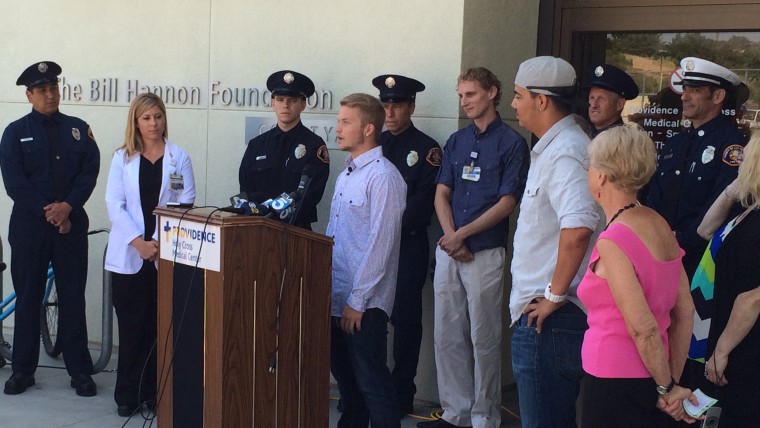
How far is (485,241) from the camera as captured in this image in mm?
5367

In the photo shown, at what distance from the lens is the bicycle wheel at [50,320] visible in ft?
22.5

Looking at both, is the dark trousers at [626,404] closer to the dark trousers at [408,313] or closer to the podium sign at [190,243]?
the podium sign at [190,243]

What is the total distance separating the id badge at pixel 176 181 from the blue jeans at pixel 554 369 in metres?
2.84

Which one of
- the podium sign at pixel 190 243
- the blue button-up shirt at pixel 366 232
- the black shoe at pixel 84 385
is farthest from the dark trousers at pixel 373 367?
the black shoe at pixel 84 385

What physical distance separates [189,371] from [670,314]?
216 cm

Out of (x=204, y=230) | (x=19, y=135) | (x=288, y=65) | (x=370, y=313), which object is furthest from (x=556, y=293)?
(x=19, y=135)

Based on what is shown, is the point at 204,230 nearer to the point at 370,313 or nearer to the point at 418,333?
the point at 370,313

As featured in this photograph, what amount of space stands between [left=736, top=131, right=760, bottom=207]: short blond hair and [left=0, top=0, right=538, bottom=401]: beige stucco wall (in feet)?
9.07

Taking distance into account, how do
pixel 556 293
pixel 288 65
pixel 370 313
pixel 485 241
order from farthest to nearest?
pixel 288 65 → pixel 485 241 → pixel 370 313 → pixel 556 293

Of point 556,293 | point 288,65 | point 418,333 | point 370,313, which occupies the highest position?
point 288,65

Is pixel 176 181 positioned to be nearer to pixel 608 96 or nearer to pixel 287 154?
pixel 287 154

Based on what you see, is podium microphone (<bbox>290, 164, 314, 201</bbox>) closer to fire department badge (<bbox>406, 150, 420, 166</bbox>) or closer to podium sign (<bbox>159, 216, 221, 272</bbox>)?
podium sign (<bbox>159, 216, 221, 272</bbox>)

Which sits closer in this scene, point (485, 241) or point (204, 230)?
point (204, 230)

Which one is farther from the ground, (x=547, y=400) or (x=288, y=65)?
(x=288, y=65)
